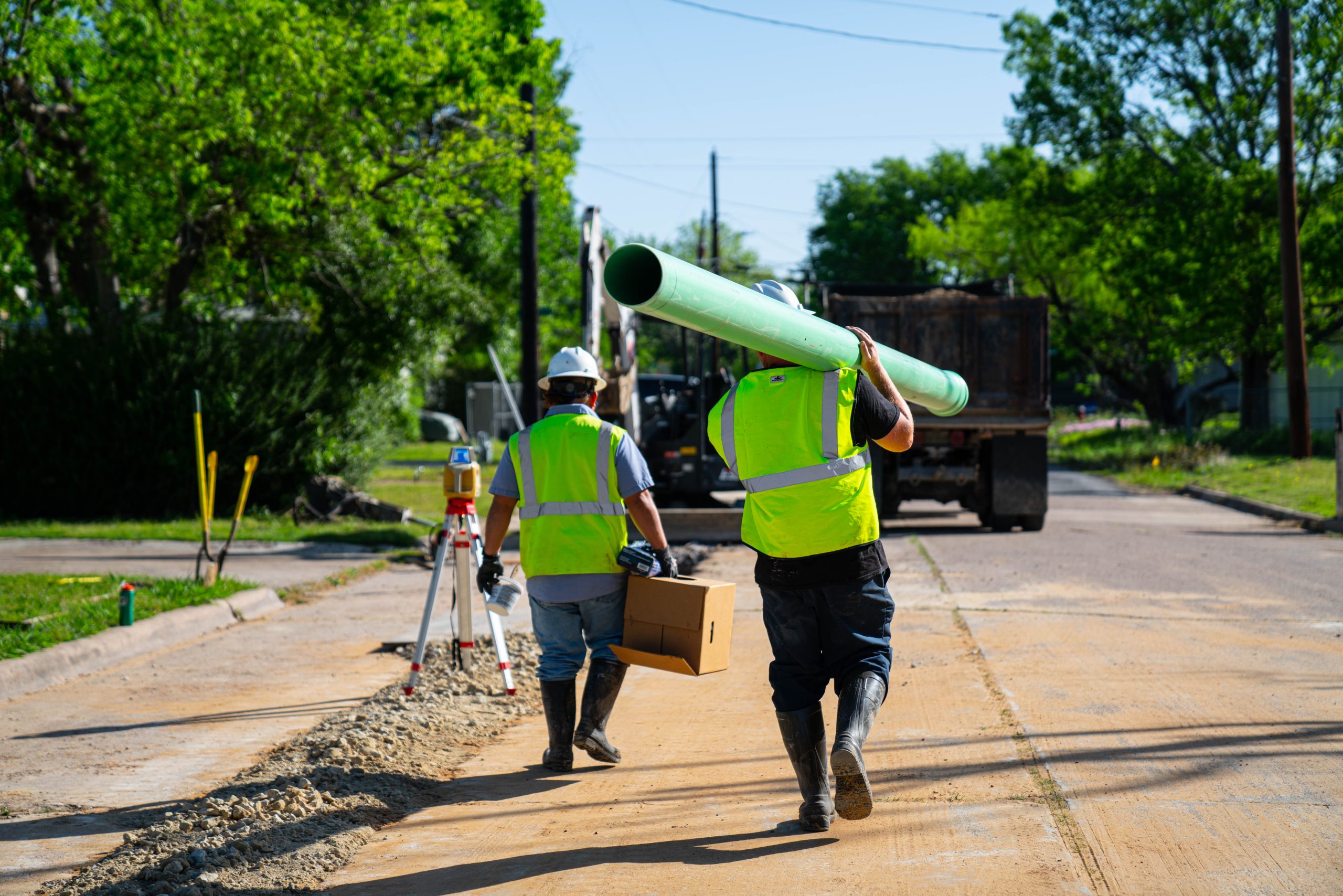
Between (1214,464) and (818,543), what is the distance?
79.2 ft

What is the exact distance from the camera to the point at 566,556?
16.8 ft

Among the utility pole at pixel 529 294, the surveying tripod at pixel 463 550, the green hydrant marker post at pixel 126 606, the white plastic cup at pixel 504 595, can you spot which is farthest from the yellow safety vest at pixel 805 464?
the utility pole at pixel 529 294

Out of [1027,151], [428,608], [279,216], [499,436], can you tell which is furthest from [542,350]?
[428,608]

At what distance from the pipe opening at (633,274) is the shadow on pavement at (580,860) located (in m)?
1.79

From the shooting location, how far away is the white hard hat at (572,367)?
17.3ft

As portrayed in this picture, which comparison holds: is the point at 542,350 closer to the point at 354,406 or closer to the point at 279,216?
the point at 354,406

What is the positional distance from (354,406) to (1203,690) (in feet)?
45.6

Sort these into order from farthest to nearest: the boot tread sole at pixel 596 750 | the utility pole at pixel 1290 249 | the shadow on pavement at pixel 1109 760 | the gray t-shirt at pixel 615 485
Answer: the utility pole at pixel 1290 249, the gray t-shirt at pixel 615 485, the boot tread sole at pixel 596 750, the shadow on pavement at pixel 1109 760

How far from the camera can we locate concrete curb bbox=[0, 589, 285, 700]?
688 cm

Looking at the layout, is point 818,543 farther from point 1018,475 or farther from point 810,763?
point 1018,475

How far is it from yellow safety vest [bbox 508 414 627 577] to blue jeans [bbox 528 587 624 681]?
0.16 meters

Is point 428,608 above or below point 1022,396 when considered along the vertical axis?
below

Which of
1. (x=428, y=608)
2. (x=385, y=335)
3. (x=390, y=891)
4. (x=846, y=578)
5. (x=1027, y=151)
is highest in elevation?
(x=1027, y=151)

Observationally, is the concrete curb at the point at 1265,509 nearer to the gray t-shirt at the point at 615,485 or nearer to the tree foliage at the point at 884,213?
the gray t-shirt at the point at 615,485
